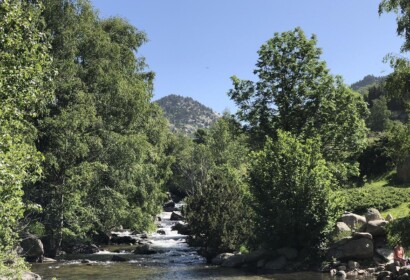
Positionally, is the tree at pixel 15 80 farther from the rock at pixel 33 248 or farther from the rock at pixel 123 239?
the rock at pixel 123 239

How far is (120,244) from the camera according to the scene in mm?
42938

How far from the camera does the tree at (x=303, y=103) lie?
1398 inches

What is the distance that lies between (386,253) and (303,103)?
639 inches

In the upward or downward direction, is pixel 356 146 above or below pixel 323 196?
above

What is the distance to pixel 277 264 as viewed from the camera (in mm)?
25578

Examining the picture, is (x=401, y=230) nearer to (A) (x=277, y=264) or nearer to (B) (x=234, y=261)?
(A) (x=277, y=264)

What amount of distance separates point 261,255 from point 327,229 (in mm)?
4877

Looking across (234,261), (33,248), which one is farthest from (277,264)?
(33,248)

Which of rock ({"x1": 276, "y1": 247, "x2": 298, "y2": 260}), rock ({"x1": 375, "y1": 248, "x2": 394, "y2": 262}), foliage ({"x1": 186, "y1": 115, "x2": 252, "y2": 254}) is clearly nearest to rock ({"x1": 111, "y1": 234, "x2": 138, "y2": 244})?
foliage ({"x1": 186, "y1": 115, "x2": 252, "y2": 254})

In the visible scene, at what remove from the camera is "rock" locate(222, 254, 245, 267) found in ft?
89.4

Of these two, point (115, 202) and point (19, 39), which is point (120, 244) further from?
point (19, 39)

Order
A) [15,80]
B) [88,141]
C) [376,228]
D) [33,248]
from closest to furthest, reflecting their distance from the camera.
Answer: [15,80] < [376,228] < [33,248] < [88,141]

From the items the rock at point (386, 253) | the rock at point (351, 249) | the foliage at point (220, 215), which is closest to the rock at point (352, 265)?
the rock at point (351, 249)

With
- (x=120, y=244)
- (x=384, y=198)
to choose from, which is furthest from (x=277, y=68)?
(x=120, y=244)
